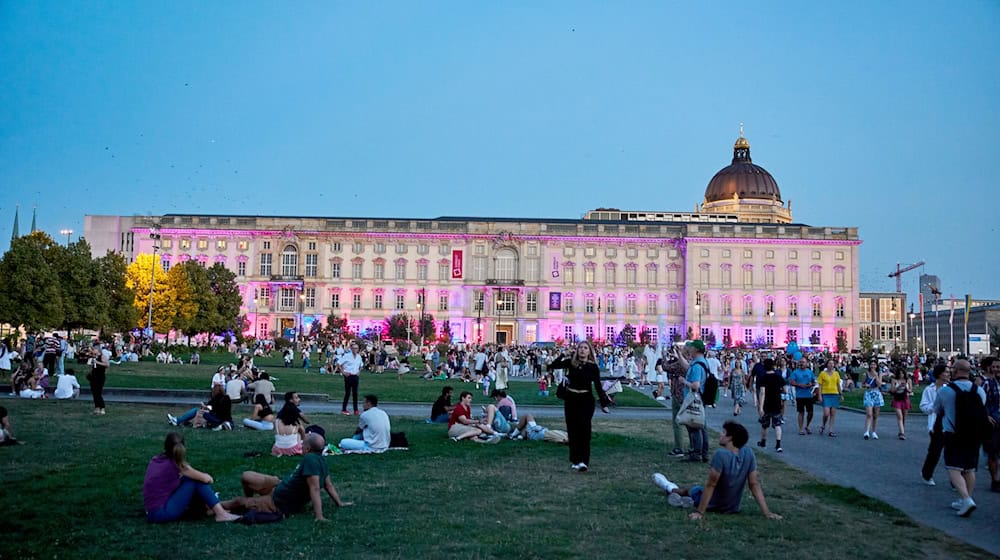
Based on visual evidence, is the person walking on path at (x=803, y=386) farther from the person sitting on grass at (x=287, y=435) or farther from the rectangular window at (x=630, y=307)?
the rectangular window at (x=630, y=307)

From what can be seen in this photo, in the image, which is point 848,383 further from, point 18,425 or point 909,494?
point 18,425

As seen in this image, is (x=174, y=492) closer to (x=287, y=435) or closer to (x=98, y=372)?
(x=287, y=435)

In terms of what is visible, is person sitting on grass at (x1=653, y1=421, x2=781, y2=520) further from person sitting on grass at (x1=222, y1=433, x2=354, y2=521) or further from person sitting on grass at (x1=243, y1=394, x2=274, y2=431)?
person sitting on grass at (x1=243, y1=394, x2=274, y2=431)

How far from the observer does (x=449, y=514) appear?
850 cm

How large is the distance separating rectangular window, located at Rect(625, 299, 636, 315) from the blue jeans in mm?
84463

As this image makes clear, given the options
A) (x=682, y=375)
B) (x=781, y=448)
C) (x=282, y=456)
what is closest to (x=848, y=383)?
(x=781, y=448)

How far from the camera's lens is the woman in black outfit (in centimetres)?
1129

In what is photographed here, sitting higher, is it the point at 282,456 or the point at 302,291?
the point at 302,291

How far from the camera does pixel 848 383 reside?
120ft

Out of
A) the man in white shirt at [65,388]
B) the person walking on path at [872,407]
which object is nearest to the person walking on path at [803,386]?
the person walking on path at [872,407]

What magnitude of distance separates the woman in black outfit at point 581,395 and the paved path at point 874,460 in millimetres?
3197

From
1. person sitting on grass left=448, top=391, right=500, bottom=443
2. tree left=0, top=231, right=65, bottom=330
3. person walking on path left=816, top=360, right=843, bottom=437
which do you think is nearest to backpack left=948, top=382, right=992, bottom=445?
person sitting on grass left=448, top=391, right=500, bottom=443

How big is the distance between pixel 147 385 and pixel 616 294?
6967 centimetres

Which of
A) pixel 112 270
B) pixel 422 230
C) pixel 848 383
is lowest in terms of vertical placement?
pixel 848 383
